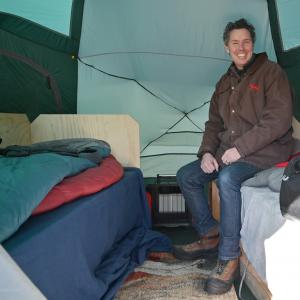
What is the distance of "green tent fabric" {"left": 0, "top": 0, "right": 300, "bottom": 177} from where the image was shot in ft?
6.66

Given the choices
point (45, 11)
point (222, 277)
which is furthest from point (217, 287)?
point (45, 11)

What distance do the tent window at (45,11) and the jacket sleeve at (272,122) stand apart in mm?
1360

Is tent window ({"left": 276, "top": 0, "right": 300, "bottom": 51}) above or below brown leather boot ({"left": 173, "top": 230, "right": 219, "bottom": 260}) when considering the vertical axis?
above

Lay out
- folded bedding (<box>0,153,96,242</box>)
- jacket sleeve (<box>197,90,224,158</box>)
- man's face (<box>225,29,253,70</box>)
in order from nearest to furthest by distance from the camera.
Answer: folded bedding (<box>0,153,96,242</box>), man's face (<box>225,29,253,70</box>), jacket sleeve (<box>197,90,224,158</box>)

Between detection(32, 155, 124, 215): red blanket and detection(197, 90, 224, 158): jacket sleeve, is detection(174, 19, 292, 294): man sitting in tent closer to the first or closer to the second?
detection(197, 90, 224, 158): jacket sleeve

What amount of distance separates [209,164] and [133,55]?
3.88ft

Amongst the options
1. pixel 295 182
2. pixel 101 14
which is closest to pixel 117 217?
pixel 295 182

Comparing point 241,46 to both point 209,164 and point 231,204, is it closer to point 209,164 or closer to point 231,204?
point 209,164

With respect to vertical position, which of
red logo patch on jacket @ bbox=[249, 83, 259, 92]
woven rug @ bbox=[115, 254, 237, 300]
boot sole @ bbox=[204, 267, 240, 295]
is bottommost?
woven rug @ bbox=[115, 254, 237, 300]

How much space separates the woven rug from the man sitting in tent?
0.05 m

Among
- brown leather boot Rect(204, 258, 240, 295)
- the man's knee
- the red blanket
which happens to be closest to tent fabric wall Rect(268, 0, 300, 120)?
the man's knee

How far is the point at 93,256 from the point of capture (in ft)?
3.58

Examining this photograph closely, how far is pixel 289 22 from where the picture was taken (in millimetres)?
2033

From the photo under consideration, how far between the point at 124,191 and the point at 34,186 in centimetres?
59
